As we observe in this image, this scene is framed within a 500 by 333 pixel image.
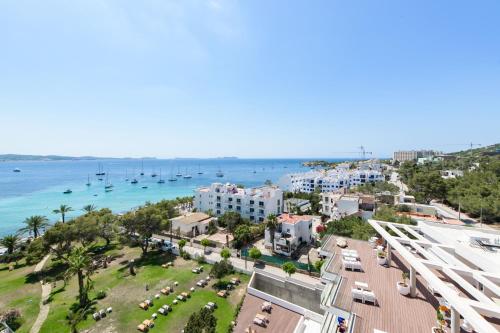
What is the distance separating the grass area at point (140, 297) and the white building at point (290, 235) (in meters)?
7.53

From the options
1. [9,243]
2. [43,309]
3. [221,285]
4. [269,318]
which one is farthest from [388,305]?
[9,243]

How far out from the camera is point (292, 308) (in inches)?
858

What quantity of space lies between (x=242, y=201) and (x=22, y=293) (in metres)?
35.0

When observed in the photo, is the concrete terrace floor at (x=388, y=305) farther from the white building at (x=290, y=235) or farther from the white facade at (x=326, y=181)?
the white facade at (x=326, y=181)

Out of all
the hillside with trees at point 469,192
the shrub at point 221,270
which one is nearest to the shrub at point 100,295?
the shrub at point 221,270

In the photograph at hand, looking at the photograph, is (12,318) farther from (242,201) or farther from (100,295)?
(242,201)

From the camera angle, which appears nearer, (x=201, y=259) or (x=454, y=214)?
(x=201, y=259)

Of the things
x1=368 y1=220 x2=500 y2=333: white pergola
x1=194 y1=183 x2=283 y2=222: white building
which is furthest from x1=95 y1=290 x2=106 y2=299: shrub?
x1=194 y1=183 x2=283 y2=222: white building

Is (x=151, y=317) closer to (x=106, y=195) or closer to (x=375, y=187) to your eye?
(x=375, y=187)

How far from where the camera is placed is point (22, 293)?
87.8 feet

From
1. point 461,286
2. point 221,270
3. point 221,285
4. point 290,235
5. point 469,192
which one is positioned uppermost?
point 461,286

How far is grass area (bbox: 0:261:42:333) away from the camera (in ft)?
74.5

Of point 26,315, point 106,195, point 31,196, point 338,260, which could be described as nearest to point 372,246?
point 338,260

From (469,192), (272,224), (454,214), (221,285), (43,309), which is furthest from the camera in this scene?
(454,214)
